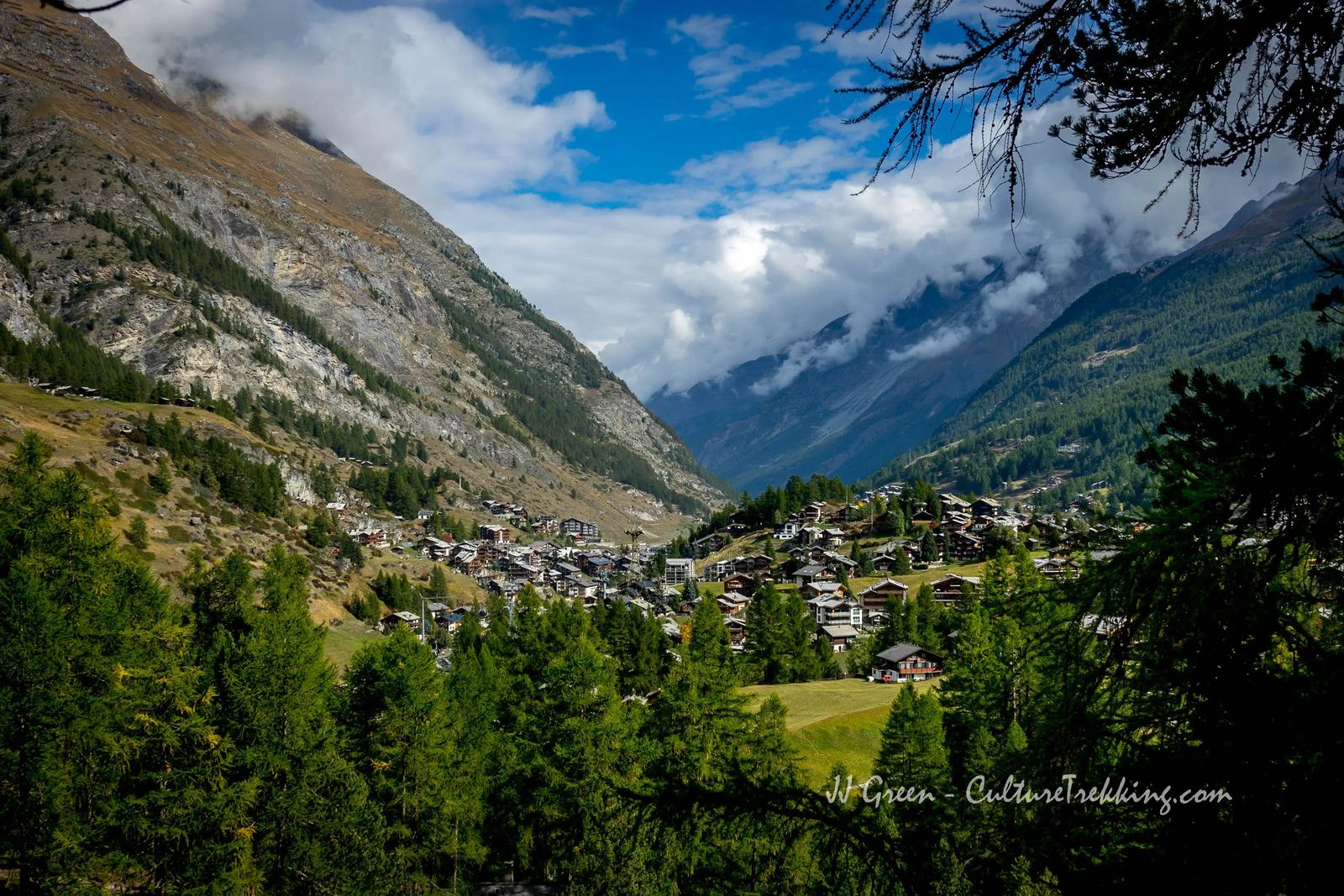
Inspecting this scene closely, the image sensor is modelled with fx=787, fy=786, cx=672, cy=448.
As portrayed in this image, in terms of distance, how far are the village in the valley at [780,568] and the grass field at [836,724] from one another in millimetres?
7612

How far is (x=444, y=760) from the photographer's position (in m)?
30.3

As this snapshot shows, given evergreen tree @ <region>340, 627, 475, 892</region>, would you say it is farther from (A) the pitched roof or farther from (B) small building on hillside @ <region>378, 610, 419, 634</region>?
(B) small building on hillside @ <region>378, 610, 419, 634</region>

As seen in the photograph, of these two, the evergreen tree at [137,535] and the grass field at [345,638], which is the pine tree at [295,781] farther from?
the evergreen tree at [137,535]

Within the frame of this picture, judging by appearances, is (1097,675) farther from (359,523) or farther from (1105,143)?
(359,523)

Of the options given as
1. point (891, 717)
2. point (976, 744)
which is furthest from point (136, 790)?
point (976, 744)

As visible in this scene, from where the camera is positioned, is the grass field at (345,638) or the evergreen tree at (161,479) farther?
the evergreen tree at (161,479)

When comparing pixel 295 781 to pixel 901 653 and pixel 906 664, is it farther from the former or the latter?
pixel 901 653

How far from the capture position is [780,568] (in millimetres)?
113000

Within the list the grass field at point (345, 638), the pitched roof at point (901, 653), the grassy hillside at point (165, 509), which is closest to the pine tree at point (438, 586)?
the grassy hillside at point (165, 509)

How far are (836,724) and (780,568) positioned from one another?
231ft

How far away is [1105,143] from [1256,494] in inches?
142

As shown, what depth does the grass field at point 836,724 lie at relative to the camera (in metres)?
38.3

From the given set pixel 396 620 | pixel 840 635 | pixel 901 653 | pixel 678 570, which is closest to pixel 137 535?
pixel 396 620

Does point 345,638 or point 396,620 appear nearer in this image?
point 345,638
